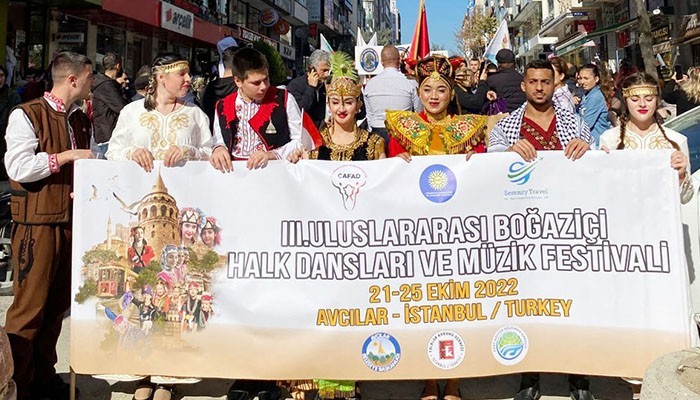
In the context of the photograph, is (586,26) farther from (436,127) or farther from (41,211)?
(41,211)

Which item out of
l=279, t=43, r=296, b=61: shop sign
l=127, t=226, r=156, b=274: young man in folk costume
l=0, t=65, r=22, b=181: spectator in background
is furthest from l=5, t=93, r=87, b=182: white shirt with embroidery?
l=279, t=43, r=296, b=61: shop sign

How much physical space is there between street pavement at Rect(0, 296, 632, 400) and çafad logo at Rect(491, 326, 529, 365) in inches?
16.5

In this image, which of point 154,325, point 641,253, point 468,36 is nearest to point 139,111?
point 154,325

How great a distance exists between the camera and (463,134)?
351cm

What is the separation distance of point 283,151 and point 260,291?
0.95 metres

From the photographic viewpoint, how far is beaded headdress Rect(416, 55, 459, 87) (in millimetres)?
3602

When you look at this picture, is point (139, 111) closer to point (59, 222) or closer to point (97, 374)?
point (59, 222)

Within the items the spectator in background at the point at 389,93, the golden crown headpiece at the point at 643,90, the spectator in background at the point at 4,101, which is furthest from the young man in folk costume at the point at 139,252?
the spectator in background at the point at 4,101

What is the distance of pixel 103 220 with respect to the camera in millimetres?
3240

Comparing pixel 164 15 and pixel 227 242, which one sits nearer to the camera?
pixel 227 242

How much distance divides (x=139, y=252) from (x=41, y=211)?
0.55m

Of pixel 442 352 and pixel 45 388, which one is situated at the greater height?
pixel 442 352

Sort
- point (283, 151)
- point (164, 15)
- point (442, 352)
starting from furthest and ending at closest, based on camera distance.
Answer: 1. point (164, 15)
2. point (283, 151)
3. point (442, 352)

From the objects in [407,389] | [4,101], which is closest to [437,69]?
[407,389]
